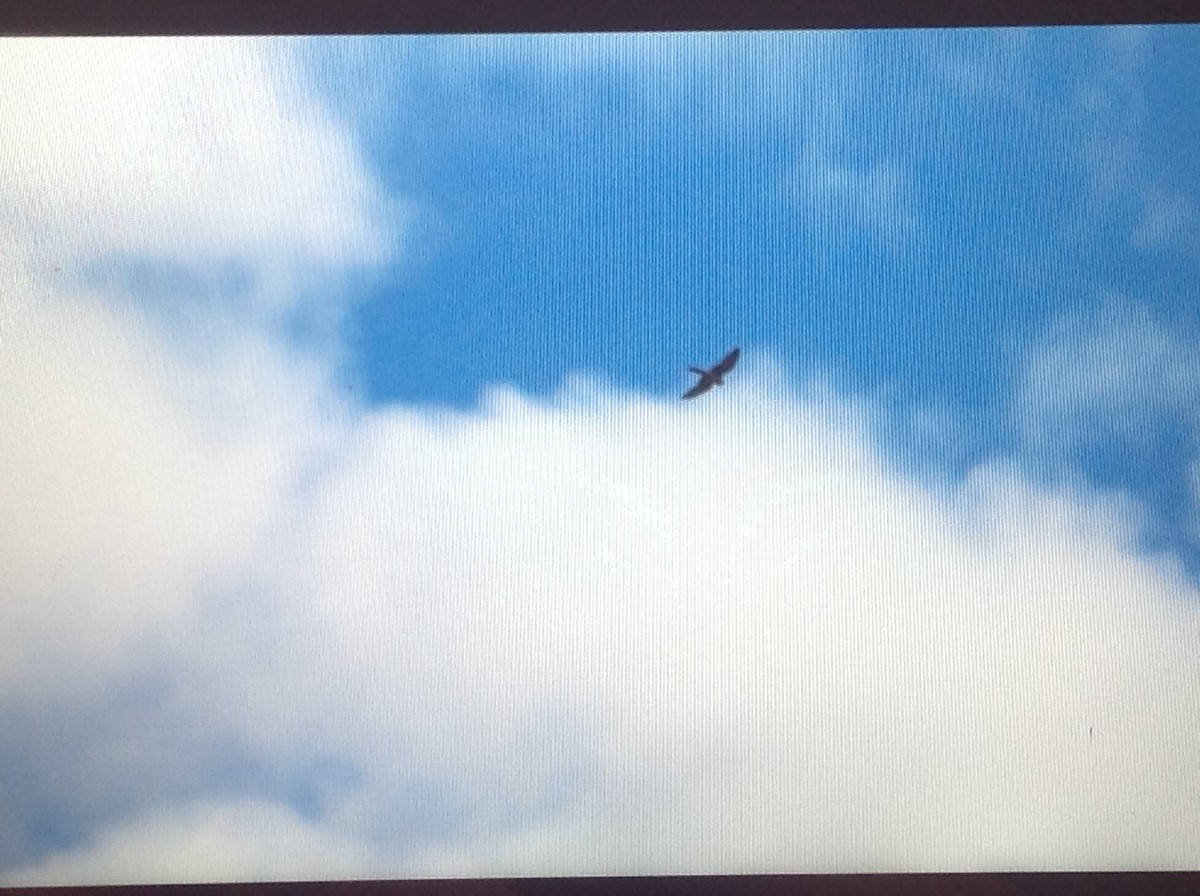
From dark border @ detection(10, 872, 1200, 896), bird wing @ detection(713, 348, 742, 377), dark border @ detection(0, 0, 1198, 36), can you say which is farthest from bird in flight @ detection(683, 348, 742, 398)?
dark border @ detection(10, 872, 1200, 896)

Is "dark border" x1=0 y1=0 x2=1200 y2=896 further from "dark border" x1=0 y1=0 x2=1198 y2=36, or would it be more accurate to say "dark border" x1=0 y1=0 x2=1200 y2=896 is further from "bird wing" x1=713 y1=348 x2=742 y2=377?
"bird wing" x1=713 y1=348 x2=742 y2=377

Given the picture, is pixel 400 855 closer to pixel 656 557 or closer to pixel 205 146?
pixel 656 557

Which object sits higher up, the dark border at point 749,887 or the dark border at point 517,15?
the dark border at point 517,15

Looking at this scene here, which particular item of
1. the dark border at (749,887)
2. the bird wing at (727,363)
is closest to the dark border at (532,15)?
the dark border at (749,887)

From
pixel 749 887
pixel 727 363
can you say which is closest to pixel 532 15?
pixel 727 363

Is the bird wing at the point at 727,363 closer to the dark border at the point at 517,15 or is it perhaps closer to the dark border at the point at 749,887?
the dark border at the point at 517,15

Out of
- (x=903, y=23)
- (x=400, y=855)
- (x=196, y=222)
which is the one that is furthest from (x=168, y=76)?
(x=400, y=855)

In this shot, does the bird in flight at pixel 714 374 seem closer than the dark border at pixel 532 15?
No
